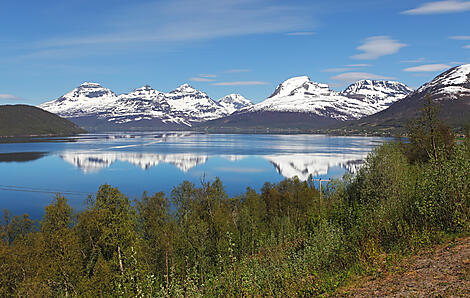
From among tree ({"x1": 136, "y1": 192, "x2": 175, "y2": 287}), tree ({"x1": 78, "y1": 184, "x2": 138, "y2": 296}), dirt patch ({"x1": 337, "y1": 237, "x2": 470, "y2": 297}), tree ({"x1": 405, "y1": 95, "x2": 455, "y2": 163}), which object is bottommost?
tree ({"x1": 136, "y1": 192, "x2": 175, "y2": 287})

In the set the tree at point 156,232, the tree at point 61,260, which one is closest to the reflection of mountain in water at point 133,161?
the tree at point 156,232

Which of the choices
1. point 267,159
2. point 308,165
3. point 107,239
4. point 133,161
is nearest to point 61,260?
point 107,239

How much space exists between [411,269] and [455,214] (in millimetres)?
3168

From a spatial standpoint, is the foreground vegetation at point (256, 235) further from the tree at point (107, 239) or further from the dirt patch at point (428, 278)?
the dirt patch at point (428, 278)

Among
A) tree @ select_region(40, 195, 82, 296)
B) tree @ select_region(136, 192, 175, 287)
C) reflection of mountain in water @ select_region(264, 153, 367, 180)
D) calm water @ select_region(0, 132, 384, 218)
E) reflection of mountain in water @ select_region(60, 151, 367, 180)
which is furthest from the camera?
reflection of mountain in water @ select_region(60, 151, 367, 180)

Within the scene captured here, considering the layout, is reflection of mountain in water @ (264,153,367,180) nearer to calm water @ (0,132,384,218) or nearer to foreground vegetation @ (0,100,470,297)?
calm water @ (0,132,384,218)

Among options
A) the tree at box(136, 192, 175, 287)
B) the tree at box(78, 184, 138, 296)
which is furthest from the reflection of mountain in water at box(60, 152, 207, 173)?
the tree at box(78, 184, 138, 296)

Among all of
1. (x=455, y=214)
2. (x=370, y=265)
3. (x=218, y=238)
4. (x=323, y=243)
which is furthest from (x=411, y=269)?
(x=218, y=238)

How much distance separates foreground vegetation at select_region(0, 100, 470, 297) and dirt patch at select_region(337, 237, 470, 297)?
686 millimetres

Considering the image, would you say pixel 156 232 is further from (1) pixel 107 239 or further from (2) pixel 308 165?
(2) pixel 308 165

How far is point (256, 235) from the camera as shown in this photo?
51.6 meters

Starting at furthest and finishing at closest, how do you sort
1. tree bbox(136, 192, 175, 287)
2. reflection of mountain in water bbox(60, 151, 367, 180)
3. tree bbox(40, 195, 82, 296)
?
1. reflection of mountain in water bbox(60, 151, 367, 180)
2. tree bbox(136, 192, 175, 287)
3. tree bbox(40, 195, 82, 296)

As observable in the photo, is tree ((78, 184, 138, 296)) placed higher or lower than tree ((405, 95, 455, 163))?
lower

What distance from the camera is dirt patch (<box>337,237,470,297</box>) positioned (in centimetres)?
981
